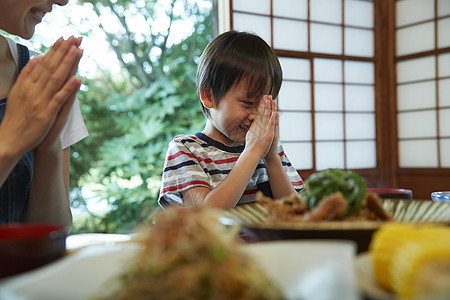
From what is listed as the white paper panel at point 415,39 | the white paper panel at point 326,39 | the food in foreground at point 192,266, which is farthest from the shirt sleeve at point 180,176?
the white paper panel at point 415,39

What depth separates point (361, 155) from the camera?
15.8 feet

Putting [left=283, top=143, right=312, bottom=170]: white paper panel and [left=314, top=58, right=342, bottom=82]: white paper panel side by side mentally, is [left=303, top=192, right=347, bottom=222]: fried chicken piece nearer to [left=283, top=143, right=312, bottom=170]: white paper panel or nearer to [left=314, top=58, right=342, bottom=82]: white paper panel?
[left=283, top=143, right=312, bottom=170]: white paper panel

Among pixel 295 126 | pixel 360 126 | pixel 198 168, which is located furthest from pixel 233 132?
pixel 360 126

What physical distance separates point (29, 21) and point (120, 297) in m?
1.09

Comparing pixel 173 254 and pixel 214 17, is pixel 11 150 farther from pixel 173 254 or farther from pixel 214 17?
pixel 214 17

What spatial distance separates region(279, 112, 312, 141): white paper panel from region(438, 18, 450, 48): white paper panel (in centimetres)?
162

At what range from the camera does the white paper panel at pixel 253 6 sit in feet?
12.7

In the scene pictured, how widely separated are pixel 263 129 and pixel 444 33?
3715mm

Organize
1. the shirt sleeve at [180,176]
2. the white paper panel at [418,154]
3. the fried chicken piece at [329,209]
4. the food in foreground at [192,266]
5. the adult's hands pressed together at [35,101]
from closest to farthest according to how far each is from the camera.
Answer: the food in foreground at [192,266]
the fried chicken piece at [329,209]
the adult's hands pressed together at [35,101]
the shirt sleeve at [180,176]
the white paper panel at [418,154]

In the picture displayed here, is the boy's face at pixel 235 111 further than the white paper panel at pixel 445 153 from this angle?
No

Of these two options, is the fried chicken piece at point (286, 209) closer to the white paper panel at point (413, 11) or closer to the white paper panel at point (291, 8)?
the white paper panel at point (291, 8)

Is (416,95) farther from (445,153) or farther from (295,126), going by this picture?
(295,126)

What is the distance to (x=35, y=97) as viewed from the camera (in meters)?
0.89

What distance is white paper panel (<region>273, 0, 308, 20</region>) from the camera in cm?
418
